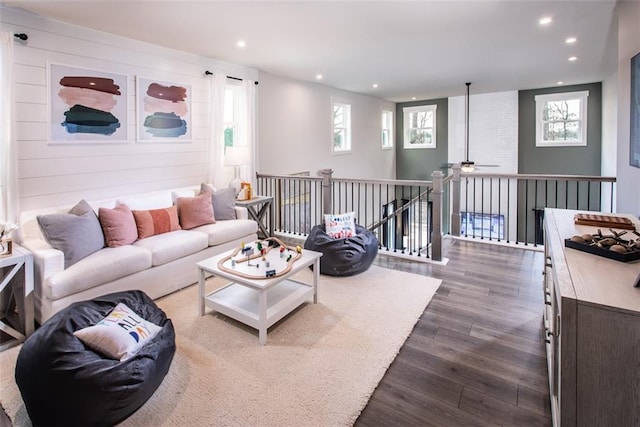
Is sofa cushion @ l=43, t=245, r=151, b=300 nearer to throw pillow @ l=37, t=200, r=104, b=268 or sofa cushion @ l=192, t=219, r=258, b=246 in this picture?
throw pillow @ l=37, t=200, r=104, b=268

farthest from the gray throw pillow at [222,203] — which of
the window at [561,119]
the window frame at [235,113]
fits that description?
the window at [561,119]

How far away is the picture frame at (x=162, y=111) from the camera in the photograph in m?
4.16

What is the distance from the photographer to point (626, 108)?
2.96 m

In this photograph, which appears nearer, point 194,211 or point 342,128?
point 194,211

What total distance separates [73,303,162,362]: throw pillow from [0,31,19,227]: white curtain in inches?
70.4

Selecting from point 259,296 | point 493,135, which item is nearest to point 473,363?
point 259,296

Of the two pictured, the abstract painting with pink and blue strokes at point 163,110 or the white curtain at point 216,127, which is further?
the white curtain at point 216,127

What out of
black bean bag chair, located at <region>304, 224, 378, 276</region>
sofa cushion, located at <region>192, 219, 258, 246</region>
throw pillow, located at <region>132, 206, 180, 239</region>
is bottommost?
black bean bag chair, located at <region>304, 224, 378, 276</region>

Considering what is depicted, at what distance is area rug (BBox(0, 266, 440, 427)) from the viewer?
73.5 inches

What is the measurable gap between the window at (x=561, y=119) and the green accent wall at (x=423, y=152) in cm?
212

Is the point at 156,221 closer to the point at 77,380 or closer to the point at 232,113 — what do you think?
the point at 77,380

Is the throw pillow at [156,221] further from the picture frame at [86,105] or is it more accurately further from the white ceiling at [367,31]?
the white ceiling at [367,31]

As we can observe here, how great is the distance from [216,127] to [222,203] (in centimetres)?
126

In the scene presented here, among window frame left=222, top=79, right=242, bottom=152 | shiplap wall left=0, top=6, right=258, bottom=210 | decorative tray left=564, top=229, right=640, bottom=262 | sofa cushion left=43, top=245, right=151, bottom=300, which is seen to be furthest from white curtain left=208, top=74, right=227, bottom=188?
decorative tray left=564, top=229, right=640, bottom=262
